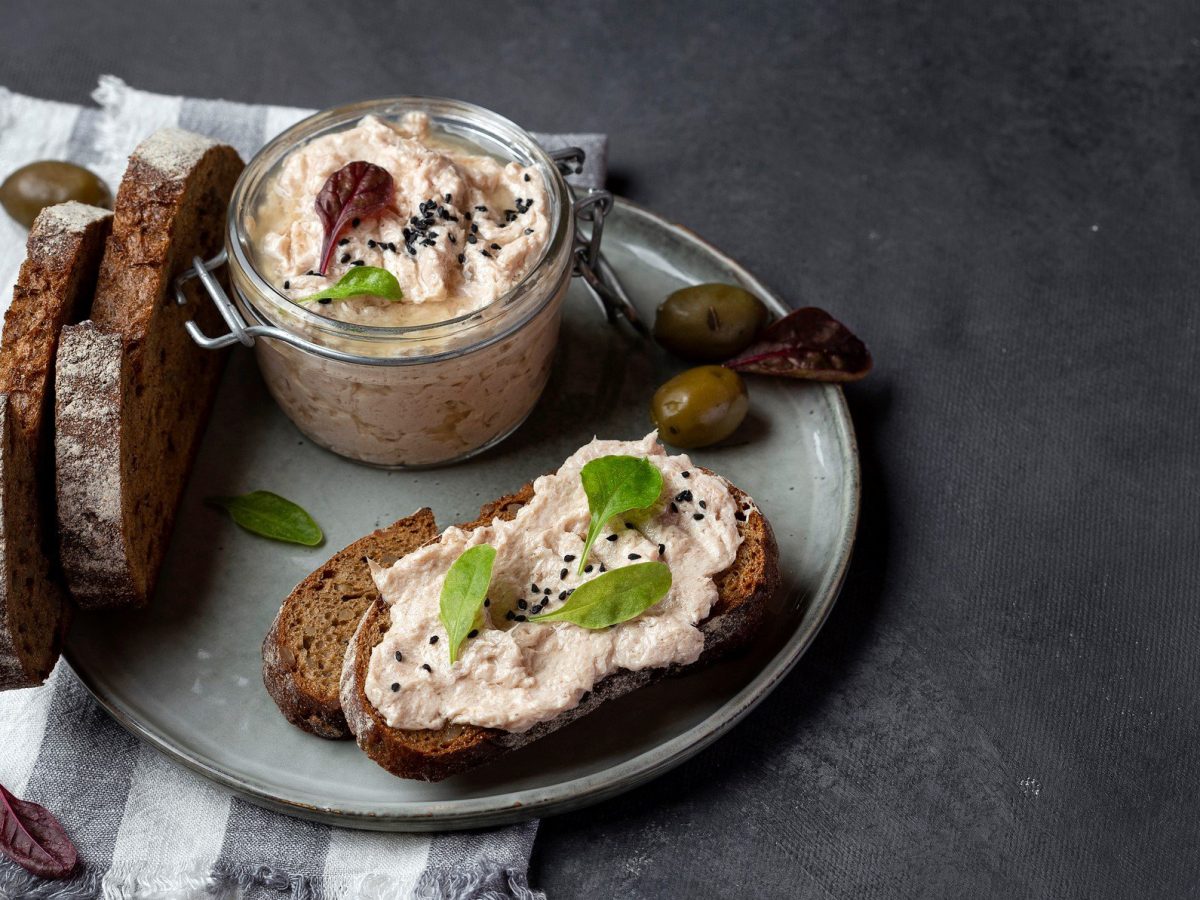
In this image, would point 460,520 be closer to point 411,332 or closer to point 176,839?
point 411,332

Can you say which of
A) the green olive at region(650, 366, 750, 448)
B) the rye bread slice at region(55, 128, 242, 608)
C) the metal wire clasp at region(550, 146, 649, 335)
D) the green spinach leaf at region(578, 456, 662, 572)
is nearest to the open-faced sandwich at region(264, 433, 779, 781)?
the green spinach leaf at region(578, 456, 662, 572)

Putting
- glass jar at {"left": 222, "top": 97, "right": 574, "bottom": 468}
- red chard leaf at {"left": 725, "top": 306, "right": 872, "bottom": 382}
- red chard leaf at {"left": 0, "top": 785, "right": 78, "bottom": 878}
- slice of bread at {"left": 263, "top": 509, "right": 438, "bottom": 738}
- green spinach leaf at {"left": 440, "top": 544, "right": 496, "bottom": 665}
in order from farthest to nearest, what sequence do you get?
red chard leaf at {"left": 725, "top": 306, "right": 872, "bottom": 382}
glass jar at {"left": 222, "top": 97, "right": 574, "bottom": 468}
slice of bread at {"left": 263, "top": 509, "right": 438, "bottom": 738}
red chard leaf at {"left": 0, "top": 785, "right": 78, "bottom": 878}
green spinach leaf at {"left": 440, "top": 544, "right": 496, "bottom": 665}

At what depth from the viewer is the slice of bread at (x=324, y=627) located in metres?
3.06

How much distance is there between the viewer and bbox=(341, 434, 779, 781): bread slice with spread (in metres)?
2.84

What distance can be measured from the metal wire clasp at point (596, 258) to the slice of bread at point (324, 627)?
3.01 feet

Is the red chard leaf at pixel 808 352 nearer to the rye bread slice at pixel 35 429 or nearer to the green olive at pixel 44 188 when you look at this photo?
the rye bread slice at pixel 35 429

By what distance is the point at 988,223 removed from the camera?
4434 millimetres

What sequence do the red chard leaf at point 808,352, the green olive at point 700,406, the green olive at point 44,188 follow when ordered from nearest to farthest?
1. the green olive at point 700,406
2. the red chard leaf at point 808,352
3. the green olive at point 44,188

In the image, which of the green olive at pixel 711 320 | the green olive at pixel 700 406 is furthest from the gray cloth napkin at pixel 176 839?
Answer: the green olive at pixel 711 320

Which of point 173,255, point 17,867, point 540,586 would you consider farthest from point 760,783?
point 173,255

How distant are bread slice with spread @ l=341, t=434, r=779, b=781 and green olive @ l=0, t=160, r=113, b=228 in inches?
72.9

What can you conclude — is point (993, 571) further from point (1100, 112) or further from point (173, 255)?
point (173, 255)

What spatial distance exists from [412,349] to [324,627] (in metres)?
0.73

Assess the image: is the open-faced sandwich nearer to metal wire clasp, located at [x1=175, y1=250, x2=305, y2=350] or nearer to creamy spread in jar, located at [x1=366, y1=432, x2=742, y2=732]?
creamy spread in jar, located at [x1=366, y1=432, x2=742, y2=732]
